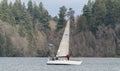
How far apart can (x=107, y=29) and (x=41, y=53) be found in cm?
2223

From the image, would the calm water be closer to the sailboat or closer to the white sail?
the sailboat

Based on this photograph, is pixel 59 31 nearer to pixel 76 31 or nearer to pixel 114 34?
pixel 76 31

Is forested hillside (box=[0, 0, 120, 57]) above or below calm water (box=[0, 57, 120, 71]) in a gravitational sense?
→ above

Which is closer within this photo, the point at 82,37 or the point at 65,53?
the point at 65,53

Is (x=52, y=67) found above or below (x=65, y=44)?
below

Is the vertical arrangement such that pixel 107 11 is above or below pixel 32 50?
above

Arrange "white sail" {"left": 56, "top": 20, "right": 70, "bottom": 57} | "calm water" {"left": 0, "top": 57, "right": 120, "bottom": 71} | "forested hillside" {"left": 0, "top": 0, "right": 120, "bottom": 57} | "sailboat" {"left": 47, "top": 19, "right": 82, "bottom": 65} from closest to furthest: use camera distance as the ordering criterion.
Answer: "calm water" {"left": 0, "top": 57, "right": 120, "bottom": 71}, "sailboat" {"left": 47, "top": 19, "right": 82, "bottom": 65}, "white sail" {"left": 56, "top": 20, "right": 70, "bottom": 57}, "forested hillside" {"left": 0, "top": 0, "right": 120, "bottom": 57}

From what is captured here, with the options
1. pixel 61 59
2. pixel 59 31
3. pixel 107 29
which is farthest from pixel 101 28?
pixel 61 59

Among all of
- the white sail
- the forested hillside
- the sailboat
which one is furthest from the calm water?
the forested hillside

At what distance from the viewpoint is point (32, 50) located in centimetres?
18988

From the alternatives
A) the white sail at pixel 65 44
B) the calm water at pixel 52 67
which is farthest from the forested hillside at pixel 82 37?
the white sail at pixel 65 44

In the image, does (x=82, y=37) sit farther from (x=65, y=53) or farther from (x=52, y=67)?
(x=52, y=67)

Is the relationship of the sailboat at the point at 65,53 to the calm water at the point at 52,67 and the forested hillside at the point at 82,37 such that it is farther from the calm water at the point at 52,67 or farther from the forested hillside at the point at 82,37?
the forested hillside at the point at 82,37

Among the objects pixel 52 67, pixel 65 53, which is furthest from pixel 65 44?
pixel 52 67
